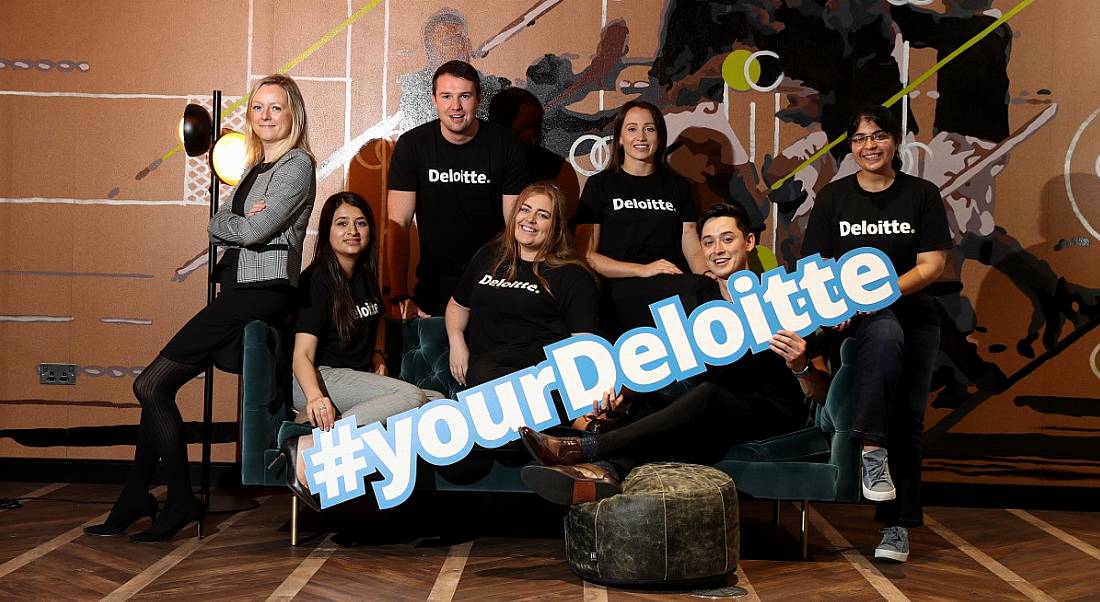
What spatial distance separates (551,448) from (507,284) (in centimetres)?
77

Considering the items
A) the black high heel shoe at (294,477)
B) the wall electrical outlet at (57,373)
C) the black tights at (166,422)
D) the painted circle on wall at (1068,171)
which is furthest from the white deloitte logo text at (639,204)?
the wall electrical outlet at (57,373)

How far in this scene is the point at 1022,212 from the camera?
4871 mm

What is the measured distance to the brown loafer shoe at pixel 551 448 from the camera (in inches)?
135

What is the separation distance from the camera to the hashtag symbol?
3.57 metres

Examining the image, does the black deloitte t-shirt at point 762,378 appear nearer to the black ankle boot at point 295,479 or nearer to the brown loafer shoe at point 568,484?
the brown loafer shoe at point 568,484

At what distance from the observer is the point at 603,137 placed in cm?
496

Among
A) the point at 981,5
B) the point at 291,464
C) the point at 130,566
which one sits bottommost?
the point at 130,566

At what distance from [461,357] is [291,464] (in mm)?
781

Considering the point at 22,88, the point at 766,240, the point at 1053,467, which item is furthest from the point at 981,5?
the point at 22,88

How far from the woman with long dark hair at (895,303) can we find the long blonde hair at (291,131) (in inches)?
78.8

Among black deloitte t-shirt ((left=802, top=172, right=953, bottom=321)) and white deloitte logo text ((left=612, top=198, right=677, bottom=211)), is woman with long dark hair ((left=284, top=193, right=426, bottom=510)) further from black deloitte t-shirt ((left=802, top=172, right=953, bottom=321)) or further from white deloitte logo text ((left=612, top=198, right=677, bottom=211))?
black deloitte t-shirt ((left=802, top=172, right=953, bottom=321))

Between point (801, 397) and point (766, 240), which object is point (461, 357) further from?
point (766, 240)

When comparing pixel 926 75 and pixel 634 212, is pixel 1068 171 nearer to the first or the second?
pixel 926 75

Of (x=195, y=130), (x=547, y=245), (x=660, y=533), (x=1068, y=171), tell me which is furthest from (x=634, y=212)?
(x=1068, y=171)
